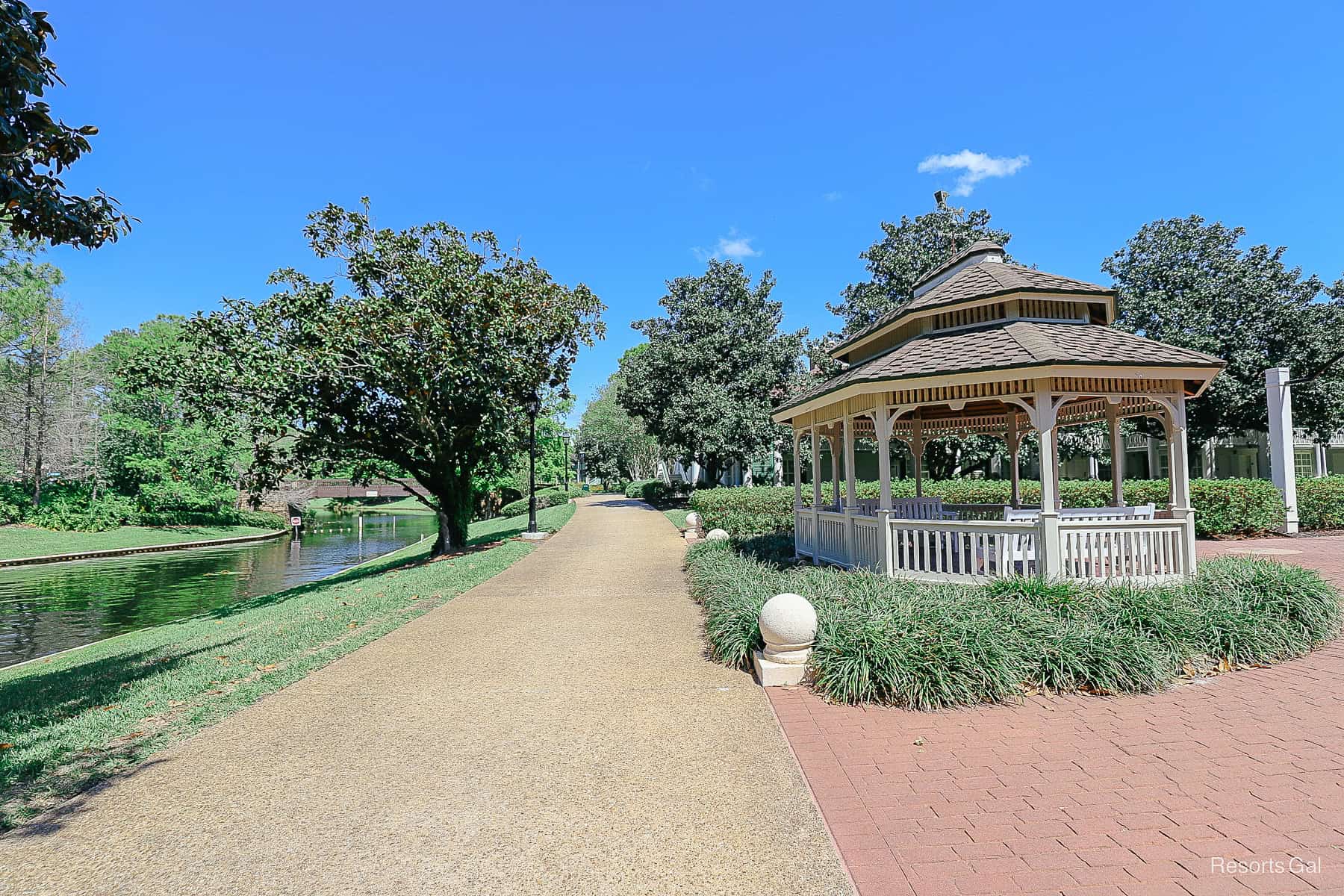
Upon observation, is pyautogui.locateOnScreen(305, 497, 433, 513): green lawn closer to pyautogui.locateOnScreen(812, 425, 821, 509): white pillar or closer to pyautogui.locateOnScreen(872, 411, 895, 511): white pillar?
pyautogui.locateOnScreen(812, 425, 821, 509): white pillar

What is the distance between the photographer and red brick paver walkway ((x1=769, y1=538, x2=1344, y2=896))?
3.01 m

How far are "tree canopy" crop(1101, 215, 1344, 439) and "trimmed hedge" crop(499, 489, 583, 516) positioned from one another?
100 ft

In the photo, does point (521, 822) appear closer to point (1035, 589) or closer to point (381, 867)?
point (381, 867)

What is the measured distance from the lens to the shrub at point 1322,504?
1655 cm

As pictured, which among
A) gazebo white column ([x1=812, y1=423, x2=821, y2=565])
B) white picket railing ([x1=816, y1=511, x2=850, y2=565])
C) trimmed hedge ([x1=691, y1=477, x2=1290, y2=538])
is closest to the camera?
white picket railing ([x1=816, y1=511, x2=850, y2=565])

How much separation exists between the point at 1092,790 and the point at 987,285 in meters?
7.69

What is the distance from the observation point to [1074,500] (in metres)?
17.6

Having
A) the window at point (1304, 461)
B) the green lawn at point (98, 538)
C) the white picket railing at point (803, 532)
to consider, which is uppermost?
the window at point (1304, 461)

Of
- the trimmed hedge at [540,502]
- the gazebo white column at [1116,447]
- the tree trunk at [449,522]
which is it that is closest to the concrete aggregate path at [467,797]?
the gazebo white column at [1116,447]

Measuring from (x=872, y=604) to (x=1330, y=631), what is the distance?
4.87 metres

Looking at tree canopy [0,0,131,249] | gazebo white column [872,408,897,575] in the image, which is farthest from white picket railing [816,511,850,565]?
tree canopy [0,0,131,249]

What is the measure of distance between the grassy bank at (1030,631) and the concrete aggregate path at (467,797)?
0.95 meters

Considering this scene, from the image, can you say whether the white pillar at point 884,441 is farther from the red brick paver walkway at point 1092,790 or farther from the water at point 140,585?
the water at point 140,585

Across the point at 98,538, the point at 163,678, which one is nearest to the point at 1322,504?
the point at 163,678
